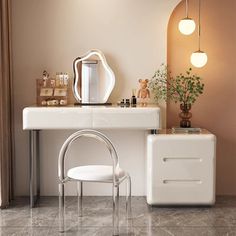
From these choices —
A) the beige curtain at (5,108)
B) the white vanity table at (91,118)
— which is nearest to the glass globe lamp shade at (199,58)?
the white vanity table at (91,118)

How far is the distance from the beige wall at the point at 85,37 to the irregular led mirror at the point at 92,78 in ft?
0.23

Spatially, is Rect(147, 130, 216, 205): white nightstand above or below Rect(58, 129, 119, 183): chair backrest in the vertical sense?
below

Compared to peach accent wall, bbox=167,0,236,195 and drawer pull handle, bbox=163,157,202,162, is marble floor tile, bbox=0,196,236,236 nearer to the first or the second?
drawer pull handle, bbox=163,157,202,162

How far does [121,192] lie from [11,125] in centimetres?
112

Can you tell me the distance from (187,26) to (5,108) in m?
1.62

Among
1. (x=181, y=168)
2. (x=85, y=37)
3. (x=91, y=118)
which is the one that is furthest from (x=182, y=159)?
(x=85, y=37)

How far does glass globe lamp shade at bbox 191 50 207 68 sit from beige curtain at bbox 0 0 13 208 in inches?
60.7

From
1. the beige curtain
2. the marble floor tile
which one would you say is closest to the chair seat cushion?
the marble floor tile

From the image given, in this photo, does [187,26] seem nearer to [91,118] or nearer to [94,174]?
[91,118]

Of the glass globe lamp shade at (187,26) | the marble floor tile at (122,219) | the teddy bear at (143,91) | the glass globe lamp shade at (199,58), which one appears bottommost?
the marble floor tile at (122,219)

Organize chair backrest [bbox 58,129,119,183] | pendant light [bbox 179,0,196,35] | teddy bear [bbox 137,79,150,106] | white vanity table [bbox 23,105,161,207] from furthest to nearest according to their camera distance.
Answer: teddy bear [bbox 137,79,150,106], pendant light [bbox 179,0,196,35], white vanity table [bbox 23,105,161,207], chair backrest [bbox 58,129,119,183]

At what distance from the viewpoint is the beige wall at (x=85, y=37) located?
14.1ft

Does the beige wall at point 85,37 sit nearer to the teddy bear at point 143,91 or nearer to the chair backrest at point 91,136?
the teddy bear at point 143,91

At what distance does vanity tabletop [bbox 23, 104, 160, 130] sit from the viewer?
3.88 metres
